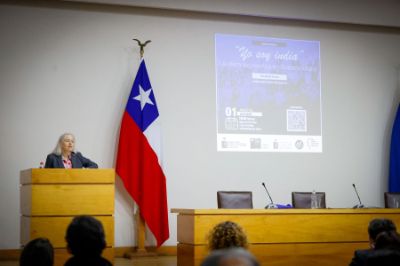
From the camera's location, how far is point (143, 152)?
770 centimetres

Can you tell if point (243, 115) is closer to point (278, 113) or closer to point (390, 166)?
point (278, 113)

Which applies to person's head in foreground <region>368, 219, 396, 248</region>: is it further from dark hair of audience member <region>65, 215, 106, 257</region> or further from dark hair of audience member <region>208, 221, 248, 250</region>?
dark hair of audience member <region>65, 215, 106, 257</region>

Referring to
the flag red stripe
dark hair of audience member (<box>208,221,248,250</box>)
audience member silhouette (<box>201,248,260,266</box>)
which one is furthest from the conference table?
audience member silhouette (<box>201,248,260,266</box>)

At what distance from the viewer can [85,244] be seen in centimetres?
257

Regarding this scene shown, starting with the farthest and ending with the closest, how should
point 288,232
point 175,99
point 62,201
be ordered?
point 175,99 < point 288,232 < point 62,201

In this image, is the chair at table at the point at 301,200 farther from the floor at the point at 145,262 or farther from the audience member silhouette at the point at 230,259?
the audience member silhouette at the point at 230,259

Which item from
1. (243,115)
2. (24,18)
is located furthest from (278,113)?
(24,18)

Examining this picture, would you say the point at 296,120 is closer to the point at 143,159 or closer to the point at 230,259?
the point at 143,159

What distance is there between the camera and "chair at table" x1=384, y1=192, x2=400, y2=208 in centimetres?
709

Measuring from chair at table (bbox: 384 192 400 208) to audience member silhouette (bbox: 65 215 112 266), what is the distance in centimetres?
523

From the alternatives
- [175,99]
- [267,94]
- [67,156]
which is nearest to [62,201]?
[67,156]

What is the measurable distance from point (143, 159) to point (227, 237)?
450 centimetres

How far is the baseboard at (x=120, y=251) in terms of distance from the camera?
727 cm

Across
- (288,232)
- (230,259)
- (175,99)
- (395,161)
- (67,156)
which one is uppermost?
(175,99)
